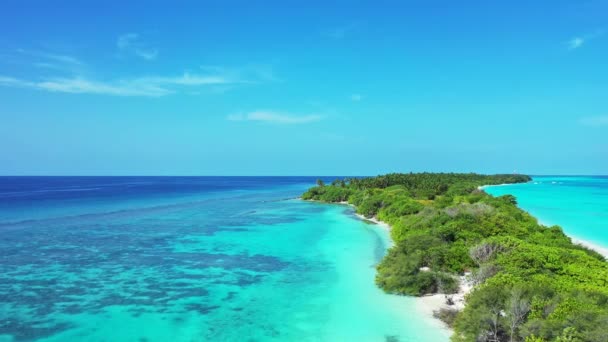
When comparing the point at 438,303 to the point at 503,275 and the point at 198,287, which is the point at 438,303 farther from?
the point at 198,287

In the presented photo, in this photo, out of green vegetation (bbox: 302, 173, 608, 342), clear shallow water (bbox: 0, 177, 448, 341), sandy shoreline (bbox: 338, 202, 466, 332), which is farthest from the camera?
sandy shoreline (bbox: 338, 202, 466, 332)

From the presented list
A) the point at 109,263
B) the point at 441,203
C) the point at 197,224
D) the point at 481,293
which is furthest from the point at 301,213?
the point at 481,293

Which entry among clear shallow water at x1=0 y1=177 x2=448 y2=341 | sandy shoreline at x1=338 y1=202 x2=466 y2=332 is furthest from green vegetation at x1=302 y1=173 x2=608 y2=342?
clear shallow water at x1=0 y1=177 x2=448 y2=341

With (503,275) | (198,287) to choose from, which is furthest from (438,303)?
(198,287)

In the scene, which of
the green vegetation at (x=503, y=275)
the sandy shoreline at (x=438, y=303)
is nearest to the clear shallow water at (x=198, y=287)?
the sandy shoreline at (x=438, y=303)

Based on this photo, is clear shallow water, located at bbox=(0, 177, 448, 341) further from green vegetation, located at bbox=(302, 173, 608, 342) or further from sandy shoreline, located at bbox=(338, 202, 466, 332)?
green vegetation, located at bbox=(302, 173, 608, 342)

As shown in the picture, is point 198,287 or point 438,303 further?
point 198,287
